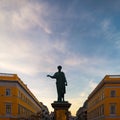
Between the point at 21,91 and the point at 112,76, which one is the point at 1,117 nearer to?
the point at 21,91

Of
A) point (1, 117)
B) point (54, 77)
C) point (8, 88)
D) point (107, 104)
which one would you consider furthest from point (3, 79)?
point (54, 77)

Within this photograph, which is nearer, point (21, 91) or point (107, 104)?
point (107, 104)

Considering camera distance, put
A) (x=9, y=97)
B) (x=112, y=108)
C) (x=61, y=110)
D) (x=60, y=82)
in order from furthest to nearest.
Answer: (x=112, y=108) < (x=9, y=97) < (x=60, y=82) < (x=61, y=110)

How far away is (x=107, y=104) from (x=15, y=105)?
1837 centimetres

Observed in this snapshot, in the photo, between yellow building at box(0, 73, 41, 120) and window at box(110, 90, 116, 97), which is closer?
yellow building at box(0, 73, 41, 120)

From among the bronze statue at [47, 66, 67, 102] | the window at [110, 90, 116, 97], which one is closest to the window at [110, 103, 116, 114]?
the window at [110, 90, 116, 97]

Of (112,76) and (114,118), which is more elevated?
(112,76)

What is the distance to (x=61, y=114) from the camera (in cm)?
2841

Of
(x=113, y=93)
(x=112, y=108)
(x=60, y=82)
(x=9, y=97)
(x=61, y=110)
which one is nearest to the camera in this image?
(x=61, y=110)

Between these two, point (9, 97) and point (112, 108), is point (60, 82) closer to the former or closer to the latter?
point (9, 97)

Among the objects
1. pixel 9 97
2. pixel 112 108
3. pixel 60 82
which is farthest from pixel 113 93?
pixel 60 82

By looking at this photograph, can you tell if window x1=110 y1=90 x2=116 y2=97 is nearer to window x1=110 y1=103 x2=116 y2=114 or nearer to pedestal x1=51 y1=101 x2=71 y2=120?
window x1=110 y1=103 x2=116 y2=114

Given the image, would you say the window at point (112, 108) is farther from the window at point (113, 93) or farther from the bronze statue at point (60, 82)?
Answer: the bronze statue at point (60, 82)

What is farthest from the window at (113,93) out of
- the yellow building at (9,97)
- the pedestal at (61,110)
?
the pedestal at (61,110)
